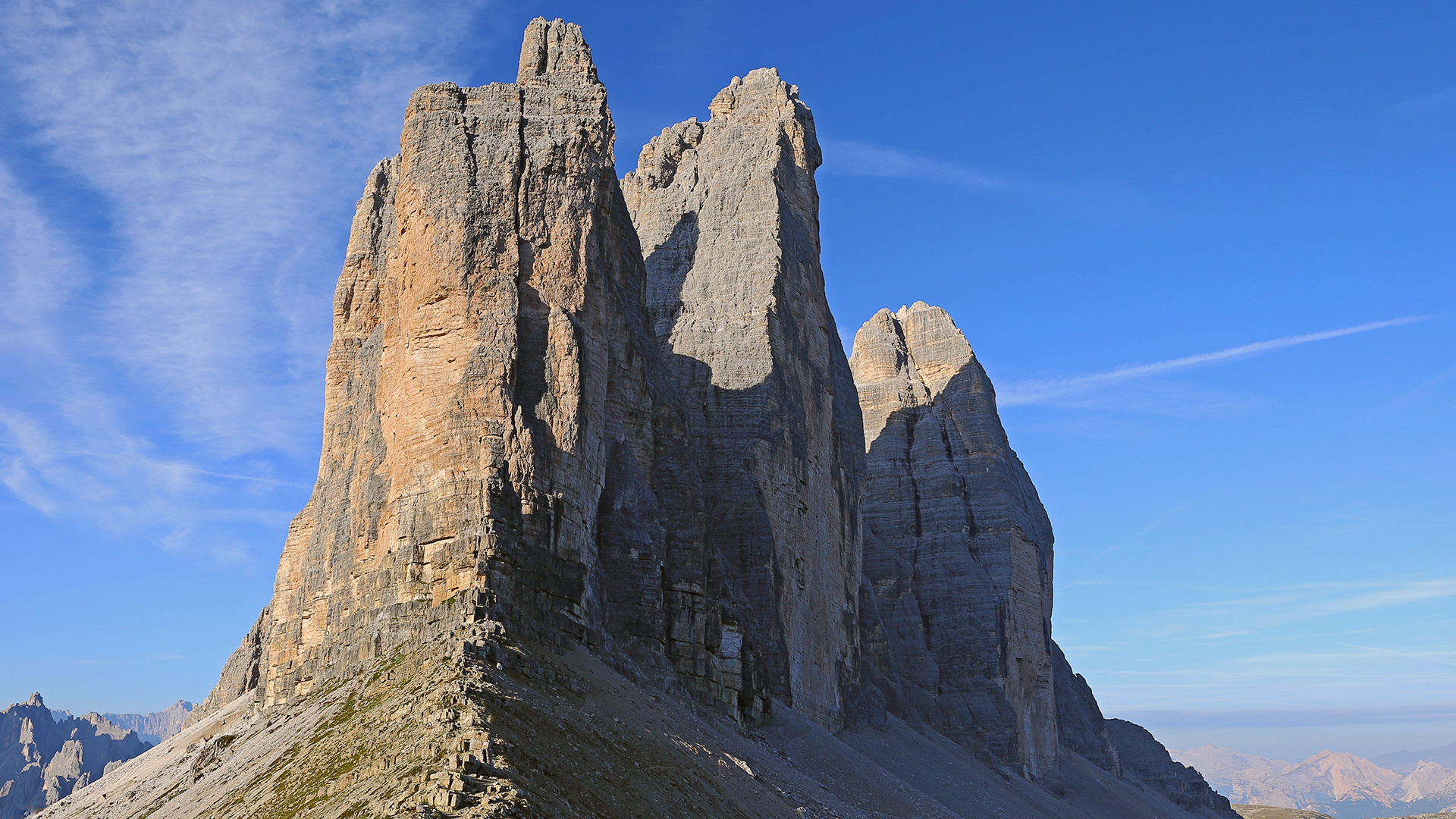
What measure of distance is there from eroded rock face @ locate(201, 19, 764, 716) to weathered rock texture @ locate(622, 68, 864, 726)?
6.95 metres

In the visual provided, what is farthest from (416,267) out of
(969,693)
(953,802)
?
(969,693)

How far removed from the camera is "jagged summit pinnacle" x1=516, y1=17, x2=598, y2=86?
46844 mm

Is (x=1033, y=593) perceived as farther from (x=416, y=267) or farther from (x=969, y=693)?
(x=416, y=267)

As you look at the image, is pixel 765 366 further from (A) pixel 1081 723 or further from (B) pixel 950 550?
(A) pixel 1081 723

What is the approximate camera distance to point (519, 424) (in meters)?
38.6

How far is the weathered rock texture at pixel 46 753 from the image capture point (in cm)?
13462

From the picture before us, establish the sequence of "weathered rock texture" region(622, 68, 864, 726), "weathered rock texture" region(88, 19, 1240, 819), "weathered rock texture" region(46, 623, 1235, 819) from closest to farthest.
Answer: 1. "weathered rock texture" region(46, 623, 1235, 819)
2. "weathered rock texture" region(88, 19, 1240, 819)
3. "weathered rock texture" region(622, 68, 864, 726)

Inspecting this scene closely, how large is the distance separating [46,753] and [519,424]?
140 meters

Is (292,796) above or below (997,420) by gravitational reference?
below

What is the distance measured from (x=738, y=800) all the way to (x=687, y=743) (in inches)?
95.8

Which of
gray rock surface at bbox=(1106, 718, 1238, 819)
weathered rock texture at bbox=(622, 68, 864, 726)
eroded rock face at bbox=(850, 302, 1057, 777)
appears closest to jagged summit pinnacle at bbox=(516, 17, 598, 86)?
weathered rock texture at bbox=(622, 68, 864, 726)

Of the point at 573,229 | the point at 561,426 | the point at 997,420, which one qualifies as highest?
the point at 997,420

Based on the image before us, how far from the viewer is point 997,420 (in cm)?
9875

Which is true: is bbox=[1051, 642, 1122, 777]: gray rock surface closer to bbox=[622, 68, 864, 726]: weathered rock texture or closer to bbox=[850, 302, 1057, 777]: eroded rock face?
bbox=[850, 302, 1057, 777]: eroded rock face
